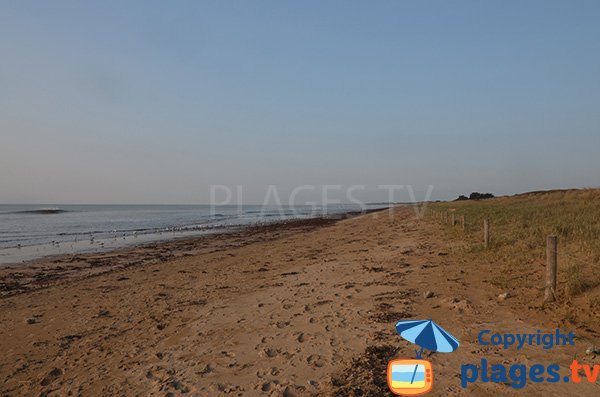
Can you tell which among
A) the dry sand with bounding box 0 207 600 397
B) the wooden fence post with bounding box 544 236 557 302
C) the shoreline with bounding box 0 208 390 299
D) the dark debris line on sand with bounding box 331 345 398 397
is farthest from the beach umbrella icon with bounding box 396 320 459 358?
the shoreline with bounding box 0 208 390 299

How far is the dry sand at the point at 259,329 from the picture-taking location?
4.75 metres

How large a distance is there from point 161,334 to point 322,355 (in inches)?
134

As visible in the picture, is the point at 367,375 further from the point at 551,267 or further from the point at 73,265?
the point at 73,265

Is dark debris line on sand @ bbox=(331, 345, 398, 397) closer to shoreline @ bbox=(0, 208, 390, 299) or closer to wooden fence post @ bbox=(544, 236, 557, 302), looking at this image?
wooden fence post @ bbox=(544, 236, 557, 302)

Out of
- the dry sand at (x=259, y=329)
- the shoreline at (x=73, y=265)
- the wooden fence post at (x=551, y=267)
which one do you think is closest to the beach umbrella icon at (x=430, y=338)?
the dry sand at (x=259, y=329)

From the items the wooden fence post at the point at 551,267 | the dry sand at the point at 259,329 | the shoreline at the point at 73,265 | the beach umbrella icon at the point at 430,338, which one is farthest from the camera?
the shoreline at the point at 73,265

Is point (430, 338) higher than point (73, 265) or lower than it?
higher

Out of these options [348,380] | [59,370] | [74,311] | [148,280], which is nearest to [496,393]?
[348,380]

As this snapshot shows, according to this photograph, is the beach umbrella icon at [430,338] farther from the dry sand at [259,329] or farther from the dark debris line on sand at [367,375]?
the dark debris line on sand at [367,375]

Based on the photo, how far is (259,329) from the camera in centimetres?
672

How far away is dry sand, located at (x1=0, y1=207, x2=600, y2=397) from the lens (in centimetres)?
475

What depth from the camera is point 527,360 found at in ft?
15.6
